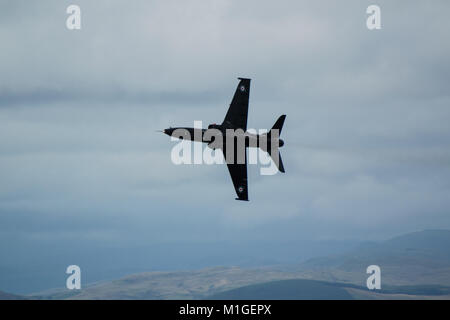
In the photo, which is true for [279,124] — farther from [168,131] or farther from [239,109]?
[168,131]

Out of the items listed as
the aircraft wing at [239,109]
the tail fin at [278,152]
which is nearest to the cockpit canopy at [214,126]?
the aircraft wing at [239,109]

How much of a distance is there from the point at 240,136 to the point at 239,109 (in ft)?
30.3

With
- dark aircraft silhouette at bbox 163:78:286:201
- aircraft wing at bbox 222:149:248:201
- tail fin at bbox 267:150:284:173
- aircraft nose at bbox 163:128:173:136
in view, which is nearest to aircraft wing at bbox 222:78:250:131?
dark aircraft silhouette at bbox 163:78:286:201

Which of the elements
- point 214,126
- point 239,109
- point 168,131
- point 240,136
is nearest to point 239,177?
point 240,136

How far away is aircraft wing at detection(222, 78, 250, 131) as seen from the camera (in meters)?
136

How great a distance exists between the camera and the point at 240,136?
5157 inches

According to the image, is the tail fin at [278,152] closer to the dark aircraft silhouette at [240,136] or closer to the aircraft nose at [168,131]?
the dark aircraft silhouette at [240,136]

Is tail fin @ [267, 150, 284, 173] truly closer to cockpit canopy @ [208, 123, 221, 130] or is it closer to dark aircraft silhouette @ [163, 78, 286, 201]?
dark aircraft silhouette @ [163, 78, 286, 201]
